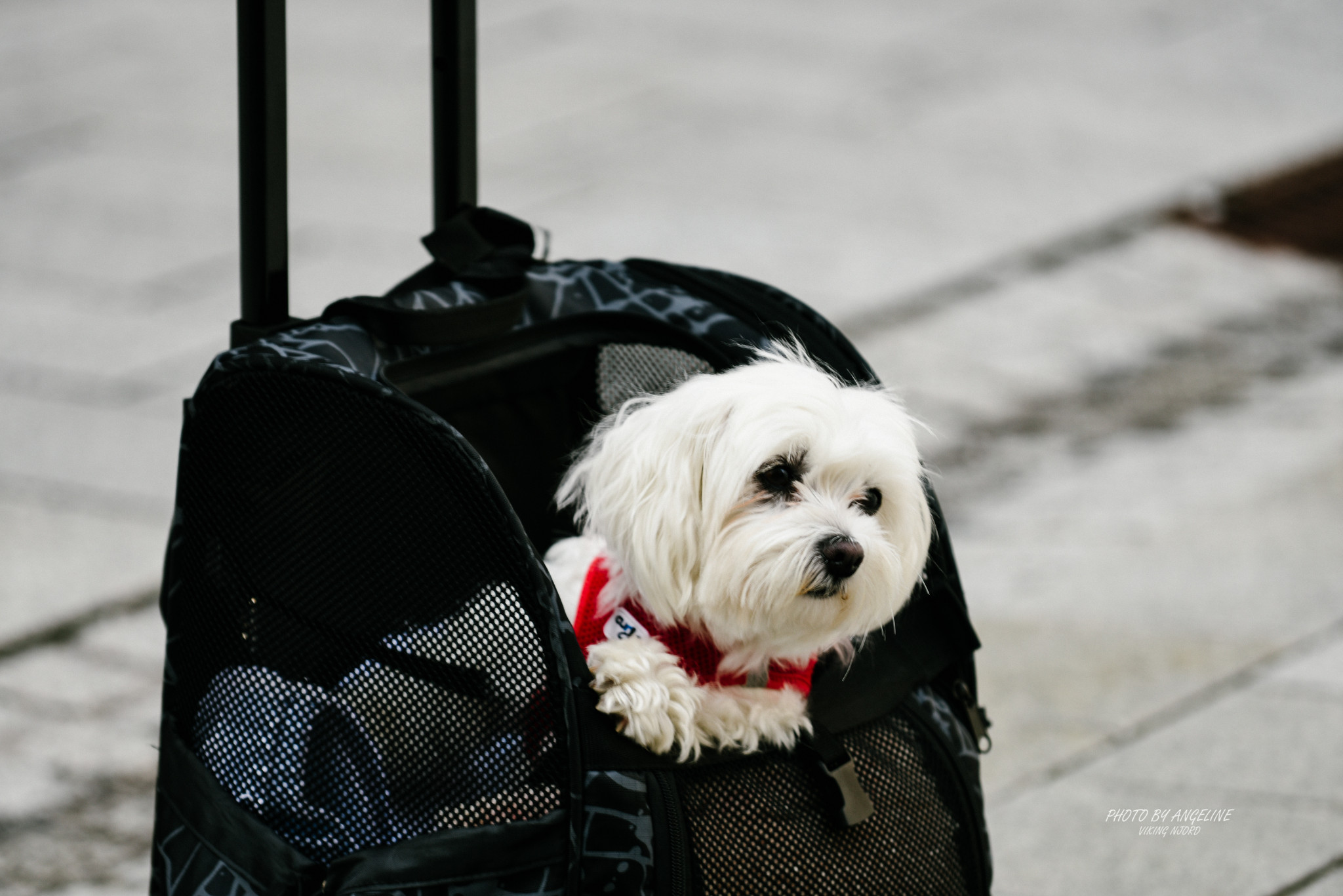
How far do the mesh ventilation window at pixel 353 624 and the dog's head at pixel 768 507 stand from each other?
286 millimetres

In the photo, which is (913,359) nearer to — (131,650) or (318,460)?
(131,650)

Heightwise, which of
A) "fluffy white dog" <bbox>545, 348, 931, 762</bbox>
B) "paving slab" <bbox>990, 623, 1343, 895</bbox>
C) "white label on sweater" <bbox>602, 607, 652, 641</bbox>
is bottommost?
"paving slab" <bbox>990, 623, 1343, 895</bbox>

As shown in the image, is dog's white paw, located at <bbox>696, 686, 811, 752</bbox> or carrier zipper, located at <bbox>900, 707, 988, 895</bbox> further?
carrier zipper, located at <bbox>900, 707, 988, 895</bbox>

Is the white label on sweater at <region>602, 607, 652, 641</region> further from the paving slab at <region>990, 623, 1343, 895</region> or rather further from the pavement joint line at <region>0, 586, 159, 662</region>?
the pavement joint line at <region>0, 586, 159, 662</region>

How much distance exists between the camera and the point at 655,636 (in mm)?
2014

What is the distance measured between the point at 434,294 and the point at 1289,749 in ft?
6.46

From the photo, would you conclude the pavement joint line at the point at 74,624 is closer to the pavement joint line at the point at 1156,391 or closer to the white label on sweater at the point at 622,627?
the white label on sweater at the point at 622,627

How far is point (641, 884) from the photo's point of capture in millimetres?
1696

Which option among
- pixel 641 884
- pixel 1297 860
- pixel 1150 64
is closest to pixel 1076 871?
pixel 1297 860

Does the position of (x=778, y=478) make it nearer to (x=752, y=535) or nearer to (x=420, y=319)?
(x=752, y=535)

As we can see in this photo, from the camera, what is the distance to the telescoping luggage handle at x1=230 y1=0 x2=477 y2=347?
1890mm

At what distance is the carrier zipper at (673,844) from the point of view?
1.71 meters

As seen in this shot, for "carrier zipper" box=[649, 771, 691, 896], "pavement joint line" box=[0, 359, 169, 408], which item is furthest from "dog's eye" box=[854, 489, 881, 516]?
"pavement joint line" box=[0, 359, 169, 408]

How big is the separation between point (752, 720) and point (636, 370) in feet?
2.14
